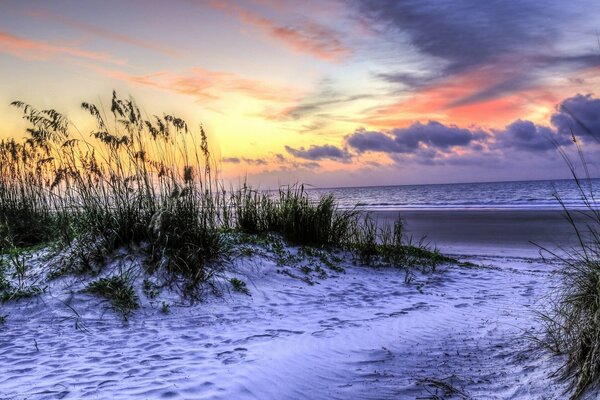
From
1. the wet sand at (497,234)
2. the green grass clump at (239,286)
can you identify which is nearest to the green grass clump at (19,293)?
the green grass clump at (239,286)

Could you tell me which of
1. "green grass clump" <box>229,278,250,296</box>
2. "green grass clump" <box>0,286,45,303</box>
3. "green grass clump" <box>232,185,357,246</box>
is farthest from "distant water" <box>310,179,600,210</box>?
"green grass clump" <box>0,286,45,303</box>

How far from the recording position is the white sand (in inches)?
144

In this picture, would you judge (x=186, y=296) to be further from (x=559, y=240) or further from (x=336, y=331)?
(x=559, y=240)

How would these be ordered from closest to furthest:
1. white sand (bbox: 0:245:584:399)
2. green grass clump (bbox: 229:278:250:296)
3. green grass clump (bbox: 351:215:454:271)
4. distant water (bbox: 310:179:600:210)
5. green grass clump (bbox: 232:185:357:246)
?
white sand (bbox: 0:245:584:399)
green grass clump (bbox: 229:278:250:296)
green grass clump (bbox: 351:215:454:271)
green grass clump (bbox: 232:185:357:246)
distant water (bbox: 310:179:600:210)

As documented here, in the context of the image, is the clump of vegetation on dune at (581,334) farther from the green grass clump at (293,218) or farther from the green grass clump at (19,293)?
the green grass clump at (19,293)

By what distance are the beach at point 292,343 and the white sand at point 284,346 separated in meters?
0.02

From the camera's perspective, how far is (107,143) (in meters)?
6.98

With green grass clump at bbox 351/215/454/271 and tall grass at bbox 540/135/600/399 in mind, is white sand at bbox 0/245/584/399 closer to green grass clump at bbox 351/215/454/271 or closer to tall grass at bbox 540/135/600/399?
tall grass at bbox 540/135/600/399

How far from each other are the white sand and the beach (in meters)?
0.02

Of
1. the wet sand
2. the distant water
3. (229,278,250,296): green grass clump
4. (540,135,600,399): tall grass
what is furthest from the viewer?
the distant water

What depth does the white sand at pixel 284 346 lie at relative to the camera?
12.0 ft

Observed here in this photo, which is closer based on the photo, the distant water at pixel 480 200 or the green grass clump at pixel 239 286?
the green grass clump at pixel 239 286

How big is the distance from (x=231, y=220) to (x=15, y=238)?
177 inches

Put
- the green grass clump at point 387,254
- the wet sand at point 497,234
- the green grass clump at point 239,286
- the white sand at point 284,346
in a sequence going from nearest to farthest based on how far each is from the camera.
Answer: the white sand at point 284,346, the green grass clump at point 239,286, the green grass clump at point 387,254, the wet sand at point 497,234
